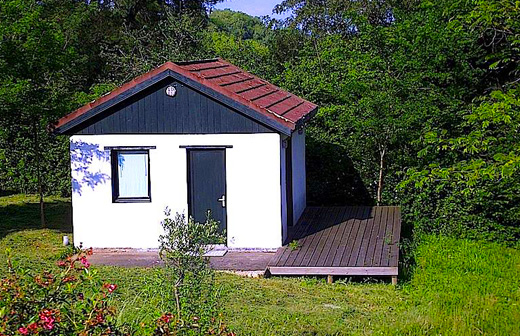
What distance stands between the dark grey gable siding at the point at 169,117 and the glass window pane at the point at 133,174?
1.72 ft

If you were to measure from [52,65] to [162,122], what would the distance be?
13.9ft

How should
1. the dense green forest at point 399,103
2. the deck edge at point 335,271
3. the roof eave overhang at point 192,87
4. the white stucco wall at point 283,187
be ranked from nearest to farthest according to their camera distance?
the deck edge at point 335,271 → the roof eave overhang at point 192,87 → the white stucco wall at point 283,187 → the dense green forest at point 399,103

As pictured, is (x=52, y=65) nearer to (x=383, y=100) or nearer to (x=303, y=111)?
(x=303, y=111)

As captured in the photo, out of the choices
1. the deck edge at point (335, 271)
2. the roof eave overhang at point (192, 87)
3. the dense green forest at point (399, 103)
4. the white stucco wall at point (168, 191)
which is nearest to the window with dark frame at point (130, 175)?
the white stucco wall at point (168, 191)

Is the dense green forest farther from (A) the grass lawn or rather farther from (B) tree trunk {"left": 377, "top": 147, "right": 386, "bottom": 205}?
(A) the grass lawn

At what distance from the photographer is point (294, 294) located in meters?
11.4

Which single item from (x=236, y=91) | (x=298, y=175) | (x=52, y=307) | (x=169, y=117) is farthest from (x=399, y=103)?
(x=52, y=307)

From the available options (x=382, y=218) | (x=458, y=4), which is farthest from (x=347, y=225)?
(x=458, y=4)

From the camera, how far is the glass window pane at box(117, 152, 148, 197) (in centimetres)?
1452

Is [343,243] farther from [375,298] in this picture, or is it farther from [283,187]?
[375,298]

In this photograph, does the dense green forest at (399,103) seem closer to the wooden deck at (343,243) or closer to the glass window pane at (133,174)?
the wooden deck at (343,243)

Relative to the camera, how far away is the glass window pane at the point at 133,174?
571 inches

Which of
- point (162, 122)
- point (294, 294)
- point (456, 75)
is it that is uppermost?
point (456, 75)

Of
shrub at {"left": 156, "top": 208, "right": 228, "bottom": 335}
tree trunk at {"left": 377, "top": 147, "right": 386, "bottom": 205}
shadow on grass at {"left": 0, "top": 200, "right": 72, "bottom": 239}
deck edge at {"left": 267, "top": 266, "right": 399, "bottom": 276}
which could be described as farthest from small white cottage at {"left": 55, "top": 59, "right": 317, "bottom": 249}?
shrub at {"left": 156, "top": 208, "right": 228, "bottom": 335}
